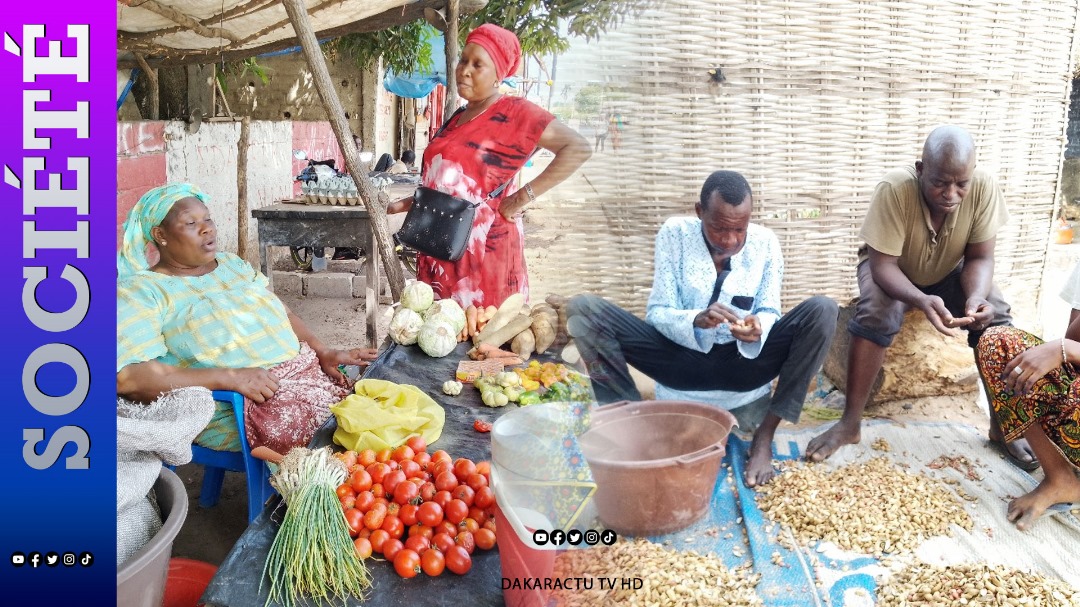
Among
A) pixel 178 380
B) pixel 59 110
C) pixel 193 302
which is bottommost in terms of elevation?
pixel 178 380

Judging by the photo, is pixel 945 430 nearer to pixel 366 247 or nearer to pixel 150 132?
pixel 366 247

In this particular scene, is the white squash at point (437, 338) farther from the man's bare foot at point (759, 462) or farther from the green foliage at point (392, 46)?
the green foliage at point (392, 46)

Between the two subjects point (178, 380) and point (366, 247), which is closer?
point (178, 380)

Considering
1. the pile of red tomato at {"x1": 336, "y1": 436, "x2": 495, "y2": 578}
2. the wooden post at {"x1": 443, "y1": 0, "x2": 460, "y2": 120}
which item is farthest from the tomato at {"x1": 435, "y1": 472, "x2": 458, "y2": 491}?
the wooden post at {"x1": 443, "y1": 0, "x2": 460, "y2": 120}

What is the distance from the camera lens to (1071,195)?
25.9ft

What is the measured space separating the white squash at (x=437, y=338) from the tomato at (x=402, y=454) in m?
0.90

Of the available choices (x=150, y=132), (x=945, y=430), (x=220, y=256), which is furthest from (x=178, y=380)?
(x=150, y=132)

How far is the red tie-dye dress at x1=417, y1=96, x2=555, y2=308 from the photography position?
120 inches

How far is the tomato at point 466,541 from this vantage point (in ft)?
4.87

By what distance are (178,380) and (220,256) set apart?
523 mm

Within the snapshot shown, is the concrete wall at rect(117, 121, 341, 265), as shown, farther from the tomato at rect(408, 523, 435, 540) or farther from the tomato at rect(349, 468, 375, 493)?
the tomato at rect(408, 523, 435, 540)

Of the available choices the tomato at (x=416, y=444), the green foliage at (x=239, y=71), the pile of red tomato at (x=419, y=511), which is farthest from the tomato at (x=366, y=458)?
the green foliage at (x=239, y=71)

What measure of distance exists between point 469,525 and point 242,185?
198 inches

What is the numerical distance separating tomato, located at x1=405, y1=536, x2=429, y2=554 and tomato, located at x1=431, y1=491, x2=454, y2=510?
102 millimetres
